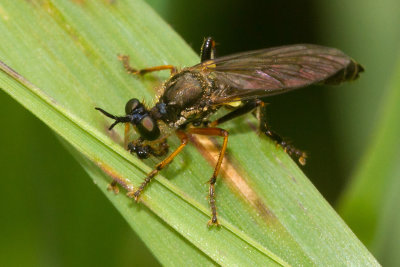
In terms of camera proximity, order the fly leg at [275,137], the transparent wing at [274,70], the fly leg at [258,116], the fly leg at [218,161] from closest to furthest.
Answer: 1. the fly leg at [218,161]
2. the fly leg at [275,137]
3. the fly leg at [258,116]
4. the transparent wing at [274,70]

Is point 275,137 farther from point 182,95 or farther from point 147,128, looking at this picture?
point 147,128

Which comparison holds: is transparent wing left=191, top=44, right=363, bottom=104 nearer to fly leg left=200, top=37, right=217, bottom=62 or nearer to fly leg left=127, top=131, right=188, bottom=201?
fly leg left=200, top=37, right=217, bottom=62

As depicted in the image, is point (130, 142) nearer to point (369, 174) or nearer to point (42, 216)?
point (42, 216)

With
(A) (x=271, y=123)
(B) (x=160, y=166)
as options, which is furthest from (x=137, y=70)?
(A) (x=271, y=123)

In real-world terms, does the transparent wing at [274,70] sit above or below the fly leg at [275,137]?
above

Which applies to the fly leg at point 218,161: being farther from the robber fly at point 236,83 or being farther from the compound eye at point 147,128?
the compound eye at point 147,128

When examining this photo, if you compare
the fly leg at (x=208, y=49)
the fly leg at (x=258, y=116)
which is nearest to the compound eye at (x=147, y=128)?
the fly leg at (x=258, y=116)

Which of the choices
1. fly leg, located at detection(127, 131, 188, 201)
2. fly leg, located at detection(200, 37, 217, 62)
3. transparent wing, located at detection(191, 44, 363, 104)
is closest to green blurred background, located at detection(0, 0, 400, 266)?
fly leg, located at detection(200, 37, 217, 62)

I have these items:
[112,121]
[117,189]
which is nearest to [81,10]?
[112,121]
